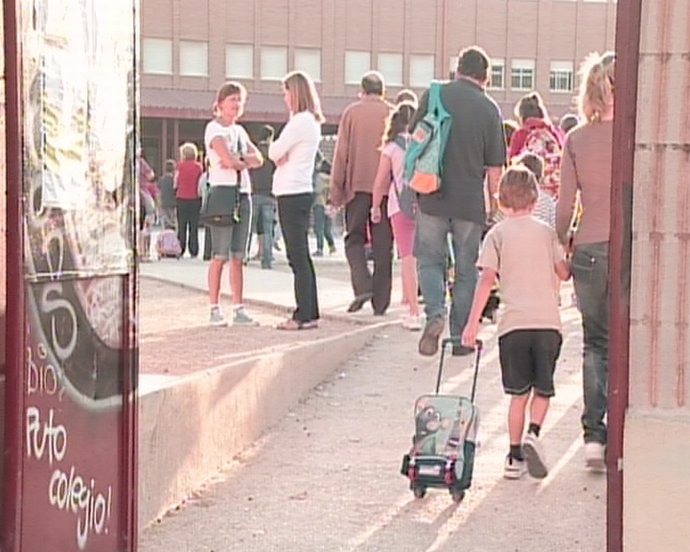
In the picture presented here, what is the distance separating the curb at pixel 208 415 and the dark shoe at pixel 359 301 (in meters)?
2.29

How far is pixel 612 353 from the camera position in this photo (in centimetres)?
393

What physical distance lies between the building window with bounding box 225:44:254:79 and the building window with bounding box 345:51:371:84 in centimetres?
419

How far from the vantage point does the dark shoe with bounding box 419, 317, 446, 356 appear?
8.39 m

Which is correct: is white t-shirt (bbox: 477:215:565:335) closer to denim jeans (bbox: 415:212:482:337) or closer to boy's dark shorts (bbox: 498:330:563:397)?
boy's dark shorts (bbox: 498:330:563:397)

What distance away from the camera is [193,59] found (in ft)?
180

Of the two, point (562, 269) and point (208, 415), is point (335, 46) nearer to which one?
point (562, 269)

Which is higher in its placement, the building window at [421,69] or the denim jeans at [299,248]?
the building window at [421,69]

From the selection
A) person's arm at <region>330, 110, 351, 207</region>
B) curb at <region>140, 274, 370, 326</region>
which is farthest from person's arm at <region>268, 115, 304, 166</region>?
curb at <region>140, 274, 370, 326</region>

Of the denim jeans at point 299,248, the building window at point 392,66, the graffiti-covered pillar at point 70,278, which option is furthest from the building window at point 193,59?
the graffiti-covered pillar at point 70,278

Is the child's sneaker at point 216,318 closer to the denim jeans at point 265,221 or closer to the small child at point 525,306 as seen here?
the small child at point 525,306

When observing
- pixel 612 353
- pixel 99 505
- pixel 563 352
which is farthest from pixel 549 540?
pixel 563 352

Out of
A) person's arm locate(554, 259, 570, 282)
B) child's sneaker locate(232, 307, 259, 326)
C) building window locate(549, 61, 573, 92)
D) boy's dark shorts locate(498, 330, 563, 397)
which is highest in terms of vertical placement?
building window locate(549, 61, 573, 92)

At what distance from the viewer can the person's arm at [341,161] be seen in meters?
9.93

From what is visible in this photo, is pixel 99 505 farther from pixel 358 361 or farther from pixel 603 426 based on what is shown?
pixel 358 361
